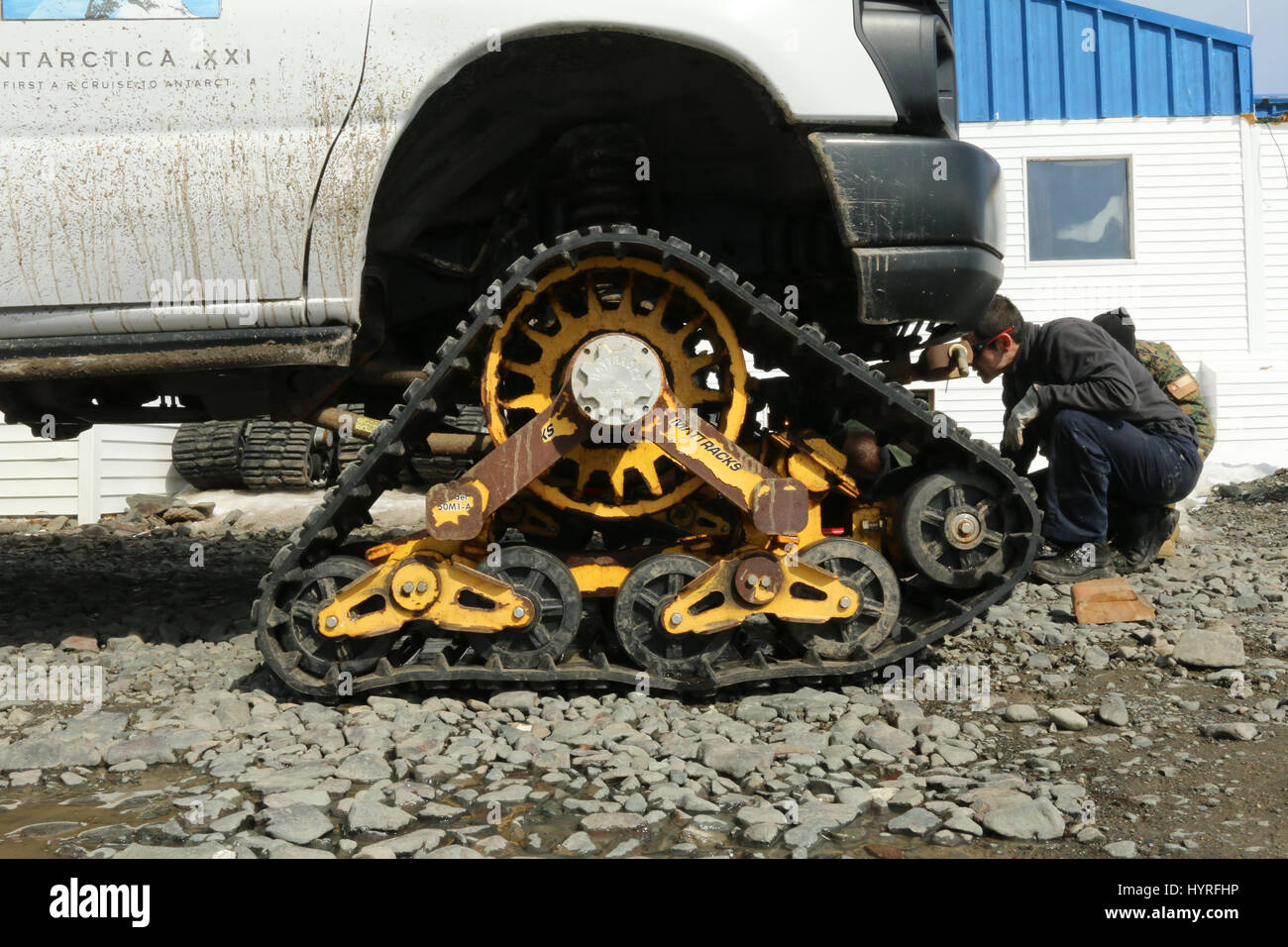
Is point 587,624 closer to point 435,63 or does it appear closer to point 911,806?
point 911,806

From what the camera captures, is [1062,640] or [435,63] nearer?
[435,63]

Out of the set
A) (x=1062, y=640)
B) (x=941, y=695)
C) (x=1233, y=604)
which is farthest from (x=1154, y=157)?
(x=941, y=695)

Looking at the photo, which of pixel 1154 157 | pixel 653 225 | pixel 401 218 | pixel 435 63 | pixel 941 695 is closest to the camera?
pixel 435 63

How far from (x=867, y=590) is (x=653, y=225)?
148 cm

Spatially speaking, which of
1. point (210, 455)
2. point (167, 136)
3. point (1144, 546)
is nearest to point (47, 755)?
point (167, 136)

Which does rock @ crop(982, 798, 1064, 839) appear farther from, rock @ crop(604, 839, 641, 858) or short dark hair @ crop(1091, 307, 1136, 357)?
short dark hair @ crop(1091, 307, 1136, 357)

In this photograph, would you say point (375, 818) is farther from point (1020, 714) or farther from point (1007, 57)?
point (1007, 57)

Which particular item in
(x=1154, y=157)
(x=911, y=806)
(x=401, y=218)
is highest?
(x=1154, y=157)

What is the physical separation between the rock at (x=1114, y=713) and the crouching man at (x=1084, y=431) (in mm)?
1757

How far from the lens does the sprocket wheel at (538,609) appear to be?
3252mm

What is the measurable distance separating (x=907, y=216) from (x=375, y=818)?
7.20ft

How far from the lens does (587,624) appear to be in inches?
152

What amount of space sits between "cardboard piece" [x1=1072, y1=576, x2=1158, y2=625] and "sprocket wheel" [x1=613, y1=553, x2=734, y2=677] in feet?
5.53

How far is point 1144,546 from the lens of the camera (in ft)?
17.4
